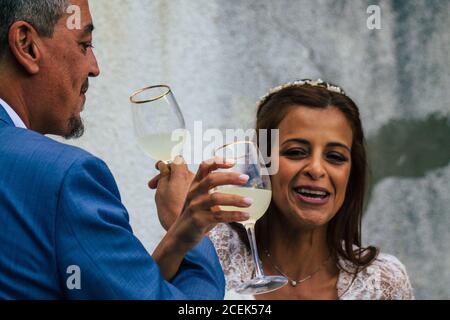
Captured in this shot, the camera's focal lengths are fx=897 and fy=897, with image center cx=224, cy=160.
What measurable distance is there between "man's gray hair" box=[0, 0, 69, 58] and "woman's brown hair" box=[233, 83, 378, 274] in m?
1.39

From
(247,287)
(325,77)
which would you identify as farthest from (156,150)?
(325,77)

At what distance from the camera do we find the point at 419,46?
15.5ft

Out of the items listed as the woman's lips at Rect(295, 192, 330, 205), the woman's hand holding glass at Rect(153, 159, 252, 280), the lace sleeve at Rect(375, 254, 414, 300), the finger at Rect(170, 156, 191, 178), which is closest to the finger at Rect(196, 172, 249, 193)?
the woman's hand holding glass at Rect(153, 159, 252, 280)

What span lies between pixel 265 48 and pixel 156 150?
77.5 inches

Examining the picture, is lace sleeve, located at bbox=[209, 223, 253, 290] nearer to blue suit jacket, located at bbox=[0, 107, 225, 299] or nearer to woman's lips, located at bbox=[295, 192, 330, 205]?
woman's lips, located at bbox=[295, 192, 330, 205]

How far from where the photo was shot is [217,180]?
6.93ft

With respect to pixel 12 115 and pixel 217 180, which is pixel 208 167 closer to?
pixel 217 180

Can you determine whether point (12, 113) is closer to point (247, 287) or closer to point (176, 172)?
point (176, 172)

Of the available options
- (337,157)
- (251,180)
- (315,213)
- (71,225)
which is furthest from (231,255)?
(71,225)

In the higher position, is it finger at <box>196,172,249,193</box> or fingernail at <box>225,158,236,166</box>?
fingernail at <box>225,158,236,166</box>

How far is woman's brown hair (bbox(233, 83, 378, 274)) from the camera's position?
11.6 ft

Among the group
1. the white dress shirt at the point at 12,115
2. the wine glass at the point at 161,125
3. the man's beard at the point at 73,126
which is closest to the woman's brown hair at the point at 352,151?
the wine glass at the point at 161,125

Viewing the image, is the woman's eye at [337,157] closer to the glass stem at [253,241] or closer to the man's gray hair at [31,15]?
the glass stem at [253,241]

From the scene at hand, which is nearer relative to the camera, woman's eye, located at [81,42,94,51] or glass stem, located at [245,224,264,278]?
woman's eye, located at [81,42,94,51]
